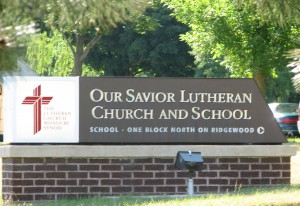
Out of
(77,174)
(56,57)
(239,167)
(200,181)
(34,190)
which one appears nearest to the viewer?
(34,190)

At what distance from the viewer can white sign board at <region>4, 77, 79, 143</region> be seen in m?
14.5

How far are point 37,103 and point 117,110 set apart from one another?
50.9 inches

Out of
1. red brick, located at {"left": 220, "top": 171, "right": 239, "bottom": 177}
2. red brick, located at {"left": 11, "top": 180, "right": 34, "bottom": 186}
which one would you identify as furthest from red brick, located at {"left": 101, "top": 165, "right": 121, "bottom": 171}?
red brick, located at {"left": 220, "top": 171, "right": 239, "bottom": 177}

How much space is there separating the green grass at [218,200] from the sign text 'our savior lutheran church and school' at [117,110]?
1.16 m

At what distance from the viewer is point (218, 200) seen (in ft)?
37.2

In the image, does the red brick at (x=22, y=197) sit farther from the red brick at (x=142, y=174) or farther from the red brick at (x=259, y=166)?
the red brick at (x=259, y=166)

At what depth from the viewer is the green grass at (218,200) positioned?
1094 centimetres

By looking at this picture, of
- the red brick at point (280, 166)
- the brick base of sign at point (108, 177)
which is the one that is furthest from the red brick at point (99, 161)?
the red brick at point (280, 166)

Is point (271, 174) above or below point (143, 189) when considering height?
above

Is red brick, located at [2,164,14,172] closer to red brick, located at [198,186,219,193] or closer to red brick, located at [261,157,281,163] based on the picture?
red brick, located at [198,186,219,193]

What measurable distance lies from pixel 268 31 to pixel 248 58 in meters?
1.24

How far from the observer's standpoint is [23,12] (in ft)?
16.8

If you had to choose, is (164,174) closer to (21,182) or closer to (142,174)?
(142,174)

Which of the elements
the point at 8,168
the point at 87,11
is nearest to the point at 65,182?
the point at 8,168
